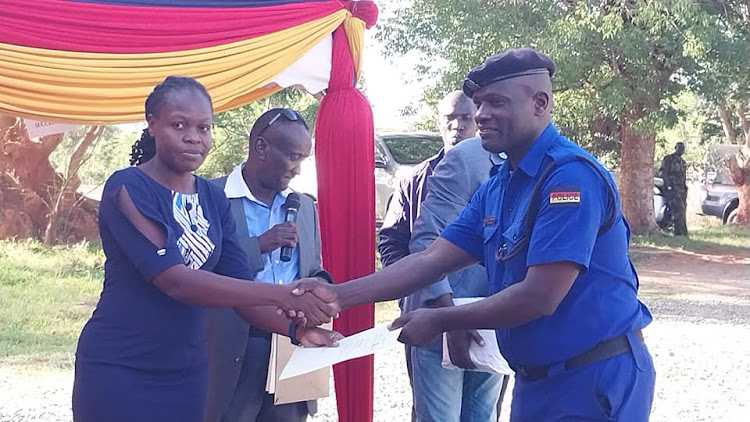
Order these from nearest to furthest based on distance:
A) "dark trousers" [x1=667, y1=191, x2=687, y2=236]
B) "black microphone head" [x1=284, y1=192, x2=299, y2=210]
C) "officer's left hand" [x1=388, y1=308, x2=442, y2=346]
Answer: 1. "officer's left hand" [x1=388, y1=308, x2=442, y2=346]
2. "black microphone head" [x1=284, y1=192, x2=299, y2=210]
3. "dark trousers" [x1=667, y1=191, x2=687, y2=236]

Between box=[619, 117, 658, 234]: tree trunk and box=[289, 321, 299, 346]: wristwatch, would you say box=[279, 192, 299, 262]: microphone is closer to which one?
box=[289, 321, 299, 346]: wristwatch

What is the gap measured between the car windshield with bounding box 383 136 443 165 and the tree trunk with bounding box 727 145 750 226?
8.15 m

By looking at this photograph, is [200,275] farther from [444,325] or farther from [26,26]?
[26,26]

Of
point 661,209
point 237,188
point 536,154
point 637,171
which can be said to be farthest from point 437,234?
point 661,209

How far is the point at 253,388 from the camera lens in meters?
3.38

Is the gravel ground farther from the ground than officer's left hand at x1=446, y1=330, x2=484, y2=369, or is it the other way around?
officer's left hand at x1=446, y1=330, x2=484, y2=369

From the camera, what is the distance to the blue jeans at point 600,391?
234 centimetres

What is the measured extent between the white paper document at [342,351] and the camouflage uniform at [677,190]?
50.9ft

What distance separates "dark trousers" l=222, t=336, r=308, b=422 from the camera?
3.37m

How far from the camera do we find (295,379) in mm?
3332

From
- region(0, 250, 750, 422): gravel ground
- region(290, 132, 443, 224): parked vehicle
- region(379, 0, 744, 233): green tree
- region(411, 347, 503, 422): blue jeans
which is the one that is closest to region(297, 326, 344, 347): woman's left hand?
region(411, 347, 503, 422): blue jeans

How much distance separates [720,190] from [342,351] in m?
20.7

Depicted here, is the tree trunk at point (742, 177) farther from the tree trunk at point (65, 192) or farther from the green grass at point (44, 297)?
the green grass at point (44, 297)

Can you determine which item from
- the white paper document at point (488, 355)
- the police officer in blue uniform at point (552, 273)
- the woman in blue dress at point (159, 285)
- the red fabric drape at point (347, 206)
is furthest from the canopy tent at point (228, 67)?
the police officer in blue uniform at point (552, 273)
